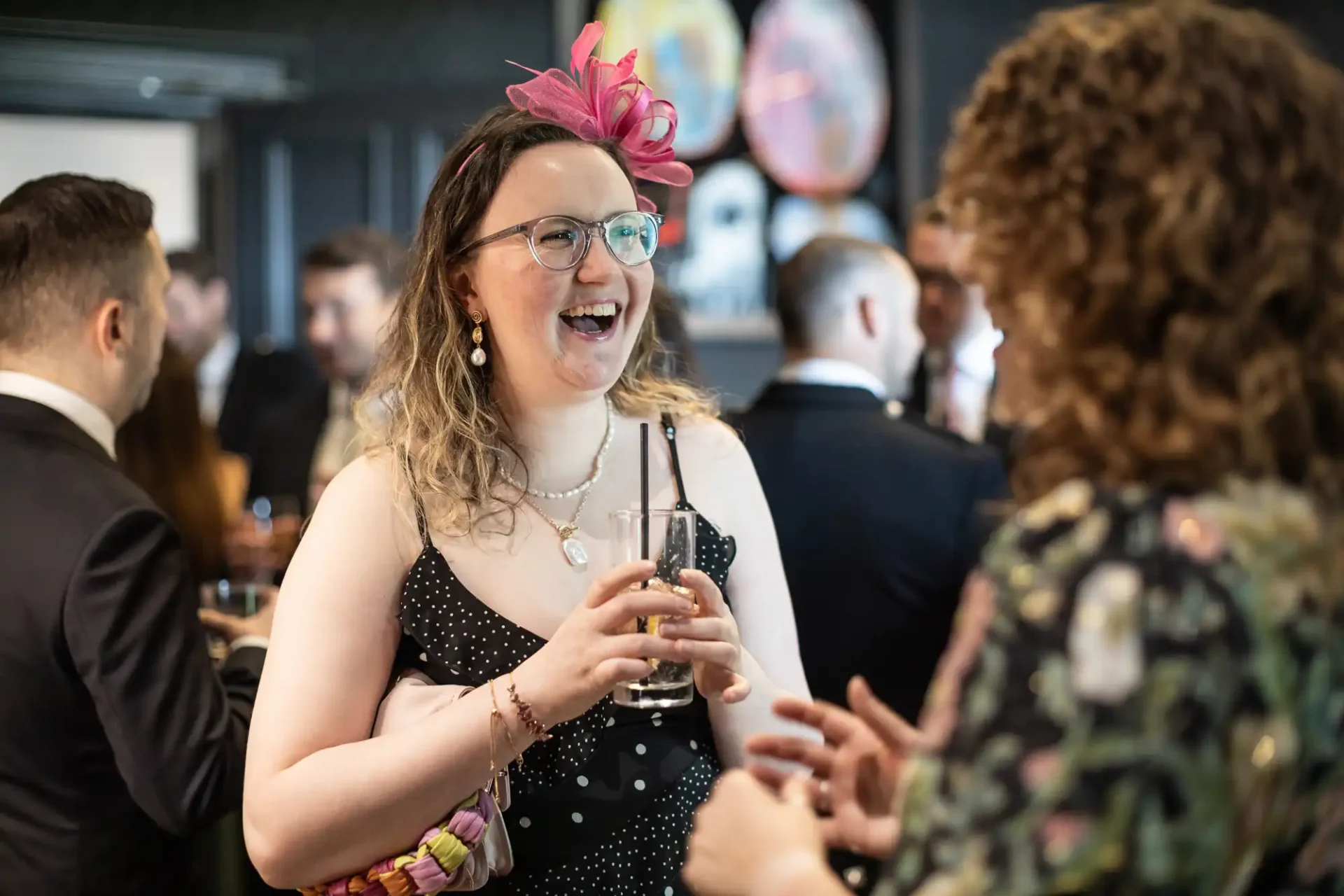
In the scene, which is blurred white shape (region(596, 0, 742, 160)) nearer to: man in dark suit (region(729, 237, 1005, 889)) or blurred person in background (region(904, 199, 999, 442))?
blurred person in background (region(904, 199, 999, 442))

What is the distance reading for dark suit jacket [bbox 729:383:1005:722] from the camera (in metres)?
3.01

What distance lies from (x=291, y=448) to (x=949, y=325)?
2231mm

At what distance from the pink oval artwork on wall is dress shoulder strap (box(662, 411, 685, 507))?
5.46 metres

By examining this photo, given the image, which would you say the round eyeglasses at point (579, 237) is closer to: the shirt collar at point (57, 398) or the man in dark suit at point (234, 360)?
the shirt collar at point (57, 398)

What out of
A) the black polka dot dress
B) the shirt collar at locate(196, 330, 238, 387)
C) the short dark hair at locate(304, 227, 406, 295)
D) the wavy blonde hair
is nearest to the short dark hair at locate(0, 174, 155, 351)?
the wavy blonde hair

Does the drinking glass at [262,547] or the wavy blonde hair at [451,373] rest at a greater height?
the wavy blonde hair at [451,373]

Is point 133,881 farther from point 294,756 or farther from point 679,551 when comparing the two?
point 679,551

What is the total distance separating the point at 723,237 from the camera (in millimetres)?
7238

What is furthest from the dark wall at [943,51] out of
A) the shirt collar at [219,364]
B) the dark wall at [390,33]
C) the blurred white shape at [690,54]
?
the shirt collar at [219,364]

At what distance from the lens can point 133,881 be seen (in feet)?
6.80

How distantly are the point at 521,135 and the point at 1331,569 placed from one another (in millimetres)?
1206

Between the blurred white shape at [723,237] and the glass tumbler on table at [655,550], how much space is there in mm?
5605

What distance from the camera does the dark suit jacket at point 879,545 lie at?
3008 millimetres

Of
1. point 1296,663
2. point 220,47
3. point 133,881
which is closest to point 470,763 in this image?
point 133,881
